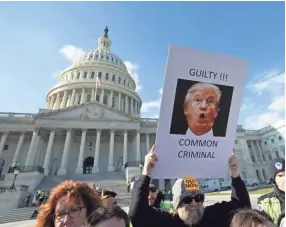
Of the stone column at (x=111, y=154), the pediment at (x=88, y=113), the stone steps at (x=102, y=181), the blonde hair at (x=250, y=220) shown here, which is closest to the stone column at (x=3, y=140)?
the pediment at (x=88, y=113)

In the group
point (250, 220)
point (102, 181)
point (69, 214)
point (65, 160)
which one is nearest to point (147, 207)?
point (69, 214)

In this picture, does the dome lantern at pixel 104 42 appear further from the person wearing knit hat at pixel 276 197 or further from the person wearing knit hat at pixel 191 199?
the person wearing knit hat at pixel 191 199

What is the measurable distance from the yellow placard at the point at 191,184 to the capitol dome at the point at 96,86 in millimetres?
57135

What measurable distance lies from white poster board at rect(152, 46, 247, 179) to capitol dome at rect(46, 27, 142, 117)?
187ft

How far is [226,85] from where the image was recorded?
3412mm

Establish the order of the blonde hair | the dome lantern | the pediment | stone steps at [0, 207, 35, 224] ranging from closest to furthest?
the blonde hair < stone steps at [0, 207, 35, 224] < the pediment < the dome lantern

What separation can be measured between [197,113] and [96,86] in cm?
6141

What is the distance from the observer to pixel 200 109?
3354 millimetres

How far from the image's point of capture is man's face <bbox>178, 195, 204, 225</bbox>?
2.99 meters

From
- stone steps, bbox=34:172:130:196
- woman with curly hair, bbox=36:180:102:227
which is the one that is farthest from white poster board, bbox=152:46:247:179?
stone steps, bbox=34:172:130:196

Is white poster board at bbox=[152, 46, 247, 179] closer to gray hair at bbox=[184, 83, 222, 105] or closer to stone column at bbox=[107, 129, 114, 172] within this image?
gray hair at bbox=[184, 83, 222, 105]

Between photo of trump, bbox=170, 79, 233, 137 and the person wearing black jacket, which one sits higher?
photo of trump, bbox=170, 79, 233, 137

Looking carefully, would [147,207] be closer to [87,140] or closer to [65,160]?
[65,160]

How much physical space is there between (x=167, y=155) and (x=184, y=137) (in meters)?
0.37
